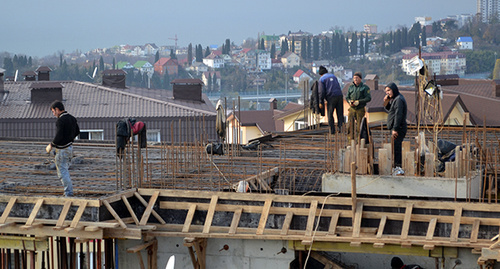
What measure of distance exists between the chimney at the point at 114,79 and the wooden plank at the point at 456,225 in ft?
119

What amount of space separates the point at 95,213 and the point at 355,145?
4.98 meters

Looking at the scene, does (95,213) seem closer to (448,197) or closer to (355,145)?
(355,145)

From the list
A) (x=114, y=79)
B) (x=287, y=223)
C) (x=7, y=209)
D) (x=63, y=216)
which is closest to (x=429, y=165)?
(x=287, y=223)

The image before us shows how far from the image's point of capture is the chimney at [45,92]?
4100 cm

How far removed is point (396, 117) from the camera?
15.8 meters

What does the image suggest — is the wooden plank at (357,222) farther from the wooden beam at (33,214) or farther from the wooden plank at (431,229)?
the wooden beam at (33,214)

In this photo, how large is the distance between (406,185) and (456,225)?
1.44m

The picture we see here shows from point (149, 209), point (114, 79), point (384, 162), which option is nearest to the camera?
point (384, 162)

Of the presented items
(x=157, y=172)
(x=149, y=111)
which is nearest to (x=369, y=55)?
(x=149, y=111)

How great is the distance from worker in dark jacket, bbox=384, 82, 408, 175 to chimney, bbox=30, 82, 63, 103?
27.8 metres

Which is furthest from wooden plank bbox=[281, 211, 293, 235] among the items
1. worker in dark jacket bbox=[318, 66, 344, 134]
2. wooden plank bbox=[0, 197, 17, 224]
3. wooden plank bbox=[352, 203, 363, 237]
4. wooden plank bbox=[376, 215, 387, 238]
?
worker in dark jacket bbox=[318, 66, 344, 134]

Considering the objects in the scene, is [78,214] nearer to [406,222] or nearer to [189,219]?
[189,219]

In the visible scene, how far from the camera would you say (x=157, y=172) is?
1844 centimetres

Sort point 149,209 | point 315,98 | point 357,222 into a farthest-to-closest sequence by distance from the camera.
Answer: point 315,98 → point 149,209 → point 357,222
